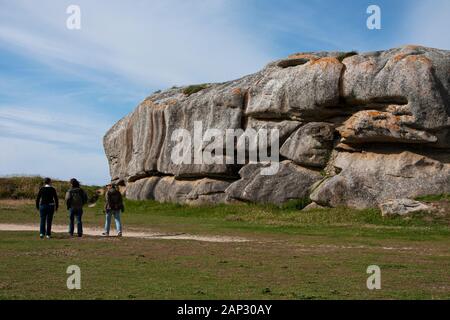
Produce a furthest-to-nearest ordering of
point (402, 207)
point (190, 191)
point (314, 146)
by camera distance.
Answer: point (190, 191) < point (314, 146) < point (402, 207)

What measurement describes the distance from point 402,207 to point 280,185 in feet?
30.5

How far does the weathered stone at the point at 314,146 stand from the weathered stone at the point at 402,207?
301 inches

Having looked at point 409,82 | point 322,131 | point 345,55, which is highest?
point 345,55

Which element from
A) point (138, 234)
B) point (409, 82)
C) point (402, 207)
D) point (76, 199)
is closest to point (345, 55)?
point (409, 82)

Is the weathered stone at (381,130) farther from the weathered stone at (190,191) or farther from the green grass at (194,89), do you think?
the green grass at (194,89)

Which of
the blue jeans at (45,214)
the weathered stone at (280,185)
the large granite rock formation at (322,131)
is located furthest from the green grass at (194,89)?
the blue jeans at (45,214)

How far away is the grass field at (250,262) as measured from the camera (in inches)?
518

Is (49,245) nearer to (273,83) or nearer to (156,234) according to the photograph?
(156,234)

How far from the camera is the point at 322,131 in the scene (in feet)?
128

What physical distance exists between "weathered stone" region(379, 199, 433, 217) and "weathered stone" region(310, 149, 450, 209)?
2199mm

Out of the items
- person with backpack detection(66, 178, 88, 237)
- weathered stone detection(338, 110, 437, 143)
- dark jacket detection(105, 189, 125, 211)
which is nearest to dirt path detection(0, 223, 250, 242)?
dark jacket detection(105, 189, 125, 211)

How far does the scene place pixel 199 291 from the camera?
13039 mm

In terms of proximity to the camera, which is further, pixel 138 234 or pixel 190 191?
pixel 190 191

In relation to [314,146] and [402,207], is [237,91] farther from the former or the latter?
[402,207]
